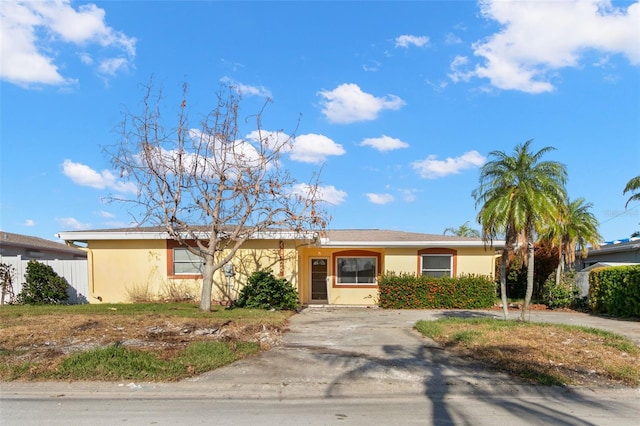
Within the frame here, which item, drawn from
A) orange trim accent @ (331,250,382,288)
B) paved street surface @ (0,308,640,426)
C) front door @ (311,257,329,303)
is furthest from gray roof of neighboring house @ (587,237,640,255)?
paved street surface @ (0,308,640,426)

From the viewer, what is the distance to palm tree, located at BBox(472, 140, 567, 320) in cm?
1079

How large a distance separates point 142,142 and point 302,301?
9178 millimetres

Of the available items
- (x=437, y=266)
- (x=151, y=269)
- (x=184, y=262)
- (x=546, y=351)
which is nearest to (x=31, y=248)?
(x=151, y=269)

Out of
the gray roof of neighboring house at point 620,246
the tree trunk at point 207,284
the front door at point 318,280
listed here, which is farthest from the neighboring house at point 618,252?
the tree trunk at point 207,284

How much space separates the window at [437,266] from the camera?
19016mm

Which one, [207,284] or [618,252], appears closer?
[207,284]

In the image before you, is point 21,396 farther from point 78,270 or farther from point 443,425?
point 78,270

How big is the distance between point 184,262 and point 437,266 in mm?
10263

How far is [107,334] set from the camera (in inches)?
385

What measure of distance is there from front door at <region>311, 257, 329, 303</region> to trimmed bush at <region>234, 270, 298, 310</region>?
4.38m

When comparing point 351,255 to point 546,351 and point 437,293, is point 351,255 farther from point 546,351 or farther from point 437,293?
point 546,351

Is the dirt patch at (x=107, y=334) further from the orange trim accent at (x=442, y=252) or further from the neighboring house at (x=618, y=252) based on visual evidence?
the neighboring house at (x=618, y=252)

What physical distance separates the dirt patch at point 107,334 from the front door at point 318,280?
8.64 metres

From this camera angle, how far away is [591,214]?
22.8 metres
